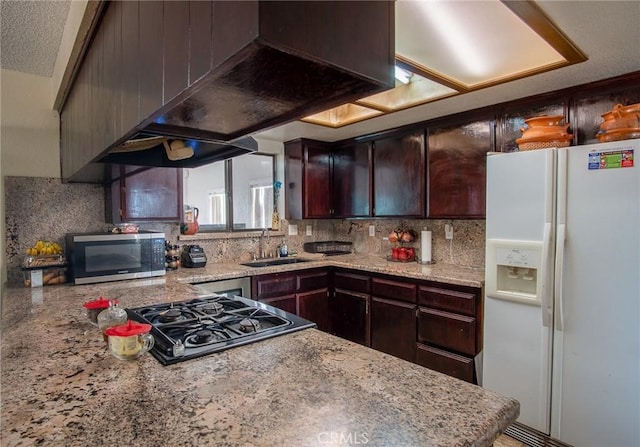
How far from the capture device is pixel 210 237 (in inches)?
129

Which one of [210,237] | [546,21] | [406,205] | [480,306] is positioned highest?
[546,21]

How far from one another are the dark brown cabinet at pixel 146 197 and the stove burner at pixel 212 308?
1.24 m

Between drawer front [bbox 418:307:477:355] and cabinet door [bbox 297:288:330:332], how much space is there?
3.22 feet

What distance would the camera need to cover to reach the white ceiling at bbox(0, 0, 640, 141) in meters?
1.40

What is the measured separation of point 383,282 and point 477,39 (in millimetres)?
1923

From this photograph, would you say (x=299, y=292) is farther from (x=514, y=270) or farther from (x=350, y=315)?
(x=514, y=270)

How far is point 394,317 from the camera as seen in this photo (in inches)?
115

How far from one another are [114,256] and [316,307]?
1.77 meters

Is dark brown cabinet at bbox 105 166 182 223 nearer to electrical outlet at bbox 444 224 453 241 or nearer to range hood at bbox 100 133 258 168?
range hood at bbox 100 133 258 168

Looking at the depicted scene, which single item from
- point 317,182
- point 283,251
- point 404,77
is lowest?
point 283,251

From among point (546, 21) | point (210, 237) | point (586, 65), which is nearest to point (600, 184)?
point (586, 65)

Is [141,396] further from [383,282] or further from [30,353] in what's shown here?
[383,282]

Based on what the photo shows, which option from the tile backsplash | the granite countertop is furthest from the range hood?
the tile backsplash

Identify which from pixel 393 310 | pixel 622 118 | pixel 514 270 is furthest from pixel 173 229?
pixel 622 118
